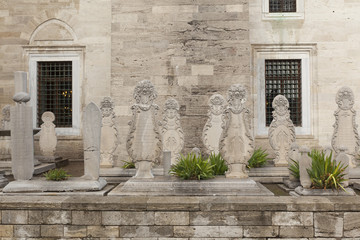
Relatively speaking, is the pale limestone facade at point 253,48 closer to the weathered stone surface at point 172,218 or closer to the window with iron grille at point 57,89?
the window with iron grille at point 57,89

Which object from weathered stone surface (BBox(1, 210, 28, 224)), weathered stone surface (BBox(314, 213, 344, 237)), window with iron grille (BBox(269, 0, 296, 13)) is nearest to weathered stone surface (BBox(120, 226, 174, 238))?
weathered stone surface (BBox(1, 210, 28, 224))

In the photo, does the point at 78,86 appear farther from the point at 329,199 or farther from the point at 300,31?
the point at 329,199

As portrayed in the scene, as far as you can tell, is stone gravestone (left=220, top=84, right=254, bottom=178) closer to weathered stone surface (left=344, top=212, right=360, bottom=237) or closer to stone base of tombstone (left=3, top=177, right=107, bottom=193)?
weathered stone surface (left=344, top=212, right=360, bottom=237)

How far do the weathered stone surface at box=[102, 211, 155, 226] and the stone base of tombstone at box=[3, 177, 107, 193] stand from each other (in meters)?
0.89

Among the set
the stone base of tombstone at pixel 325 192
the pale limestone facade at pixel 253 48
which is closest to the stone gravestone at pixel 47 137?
the pale limestone facade at pixel 253 48

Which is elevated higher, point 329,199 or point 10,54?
point 10,54

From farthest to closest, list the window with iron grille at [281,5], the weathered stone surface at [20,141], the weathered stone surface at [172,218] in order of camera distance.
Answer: the window with iron grille at [281,5], the weathered stone surface at [20,141], the weathered stone surface at [172,218]

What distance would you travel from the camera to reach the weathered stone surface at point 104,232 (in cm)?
473

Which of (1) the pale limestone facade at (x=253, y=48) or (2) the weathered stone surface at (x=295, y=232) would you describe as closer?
(2) the weathered stone surface at (x=295, y=232)

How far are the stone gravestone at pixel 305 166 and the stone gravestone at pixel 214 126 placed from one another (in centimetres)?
302

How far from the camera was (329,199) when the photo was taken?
478 centimetres

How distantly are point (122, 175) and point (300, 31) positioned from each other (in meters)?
9.25

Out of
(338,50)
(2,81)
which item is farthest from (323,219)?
(2,81)

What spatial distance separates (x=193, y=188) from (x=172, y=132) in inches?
106
